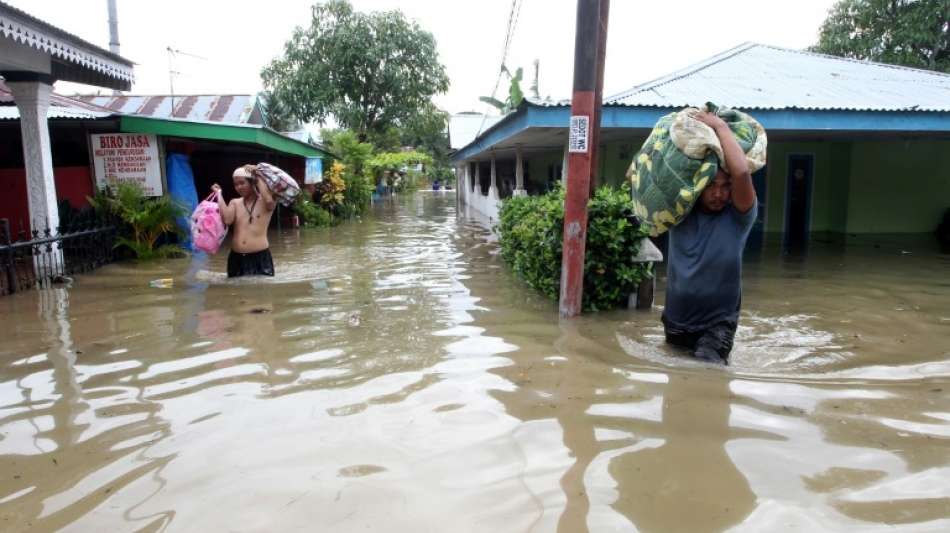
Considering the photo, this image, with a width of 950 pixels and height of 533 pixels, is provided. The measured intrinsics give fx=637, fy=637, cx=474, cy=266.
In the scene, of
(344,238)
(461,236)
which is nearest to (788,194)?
(461,236)

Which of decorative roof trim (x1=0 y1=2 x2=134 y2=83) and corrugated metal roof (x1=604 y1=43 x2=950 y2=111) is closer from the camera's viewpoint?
decorative roof trim (x1=0 y1=2 x2=134 y2=83)

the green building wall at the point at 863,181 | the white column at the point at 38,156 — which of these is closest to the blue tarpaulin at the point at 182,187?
the white column at the point at 38,156

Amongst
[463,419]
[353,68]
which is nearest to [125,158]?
[463,419]

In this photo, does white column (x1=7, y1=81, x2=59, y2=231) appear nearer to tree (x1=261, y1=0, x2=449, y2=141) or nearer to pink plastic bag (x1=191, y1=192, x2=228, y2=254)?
pink plastic bag (x1=191, y1=192, x2=228, y2=254)

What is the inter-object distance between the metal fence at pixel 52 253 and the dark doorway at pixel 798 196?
13.4 metres

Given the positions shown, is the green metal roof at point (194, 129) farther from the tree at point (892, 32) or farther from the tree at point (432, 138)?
the tree at point (892, 32)

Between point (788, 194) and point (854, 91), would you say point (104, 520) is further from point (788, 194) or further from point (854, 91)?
point (788, 194)

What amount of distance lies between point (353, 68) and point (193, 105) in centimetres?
1388

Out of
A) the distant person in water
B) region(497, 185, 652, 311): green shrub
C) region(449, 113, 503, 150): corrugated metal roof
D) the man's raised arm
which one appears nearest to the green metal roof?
the distant person in water

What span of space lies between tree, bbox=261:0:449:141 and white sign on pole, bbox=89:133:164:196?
72.5ft

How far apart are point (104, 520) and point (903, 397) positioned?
4.34 meters

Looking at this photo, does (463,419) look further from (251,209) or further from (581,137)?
(251,209)

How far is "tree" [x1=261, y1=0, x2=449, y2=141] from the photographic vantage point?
3238 cm

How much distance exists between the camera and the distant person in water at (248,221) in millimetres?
8148
